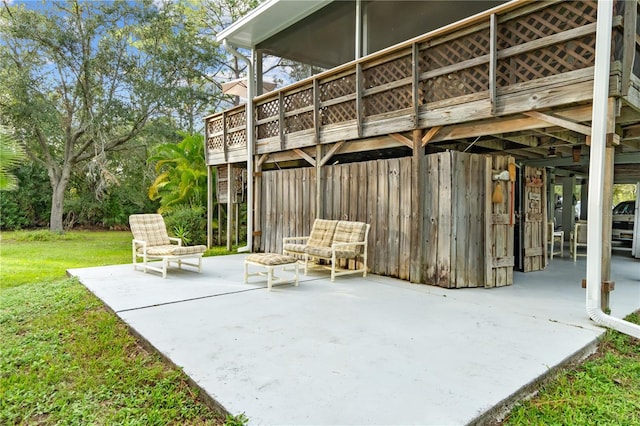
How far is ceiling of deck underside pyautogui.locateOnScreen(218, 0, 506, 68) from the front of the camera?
25.9 ft

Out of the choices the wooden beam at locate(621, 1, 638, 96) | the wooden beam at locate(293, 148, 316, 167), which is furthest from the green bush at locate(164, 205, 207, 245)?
the wooden beam at locate(621, 1, 638, 96)

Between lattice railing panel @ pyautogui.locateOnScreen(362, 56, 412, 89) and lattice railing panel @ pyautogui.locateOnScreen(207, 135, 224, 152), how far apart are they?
5347 millimetres

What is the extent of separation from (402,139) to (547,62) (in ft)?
7.33

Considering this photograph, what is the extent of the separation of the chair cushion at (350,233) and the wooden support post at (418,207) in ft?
2.98

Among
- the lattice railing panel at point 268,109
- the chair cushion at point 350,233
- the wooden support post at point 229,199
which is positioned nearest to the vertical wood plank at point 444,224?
the chair cushion at point 350,233

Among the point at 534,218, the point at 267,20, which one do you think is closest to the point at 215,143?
the point at 267,20

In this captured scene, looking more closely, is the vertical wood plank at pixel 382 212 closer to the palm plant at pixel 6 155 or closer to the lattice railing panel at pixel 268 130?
the lattice railing panel at pixel 268 130

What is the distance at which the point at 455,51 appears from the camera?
543 centimetres

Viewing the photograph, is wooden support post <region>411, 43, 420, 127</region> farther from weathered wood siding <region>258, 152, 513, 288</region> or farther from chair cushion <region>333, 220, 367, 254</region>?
chair cushion <region>333, 220, 367, 254</region>

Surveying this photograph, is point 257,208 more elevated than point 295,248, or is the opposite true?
point 257,208

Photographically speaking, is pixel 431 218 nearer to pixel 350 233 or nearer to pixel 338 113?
pixel 350 233

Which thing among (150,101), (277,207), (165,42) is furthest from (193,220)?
(165,42)

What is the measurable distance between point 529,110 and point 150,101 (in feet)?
46.8

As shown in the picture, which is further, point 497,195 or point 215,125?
point 215,125
